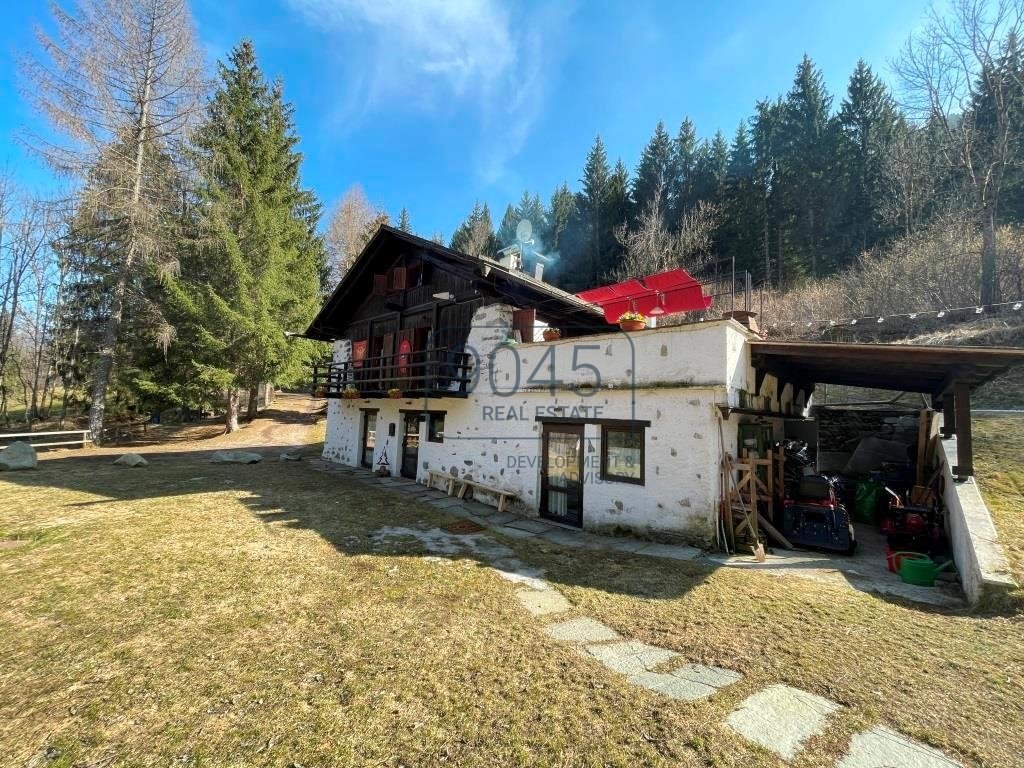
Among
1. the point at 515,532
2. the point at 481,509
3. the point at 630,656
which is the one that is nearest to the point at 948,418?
the point at 515,532

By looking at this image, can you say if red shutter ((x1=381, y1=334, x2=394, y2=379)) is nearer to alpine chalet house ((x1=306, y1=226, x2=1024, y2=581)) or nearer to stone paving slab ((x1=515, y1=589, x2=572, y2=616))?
alpine chalet house ((x1=306, y1=226, x2=1024, y2=581))

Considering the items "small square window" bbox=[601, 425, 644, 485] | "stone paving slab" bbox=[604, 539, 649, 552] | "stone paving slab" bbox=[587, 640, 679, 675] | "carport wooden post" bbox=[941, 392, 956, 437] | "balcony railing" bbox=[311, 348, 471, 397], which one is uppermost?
"balcony railing" bbox=[311, 348, 471, 397]

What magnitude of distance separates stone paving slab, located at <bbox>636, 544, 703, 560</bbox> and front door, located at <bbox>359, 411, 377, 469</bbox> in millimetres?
10884

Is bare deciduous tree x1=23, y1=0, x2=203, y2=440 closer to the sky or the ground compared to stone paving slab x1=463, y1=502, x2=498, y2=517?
closer to the sky

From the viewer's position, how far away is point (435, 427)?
12750 mm

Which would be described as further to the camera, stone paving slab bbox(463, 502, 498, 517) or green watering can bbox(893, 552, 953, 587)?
stone paving slab bbox(463, 502, 498, 517)

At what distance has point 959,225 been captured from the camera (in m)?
19.1

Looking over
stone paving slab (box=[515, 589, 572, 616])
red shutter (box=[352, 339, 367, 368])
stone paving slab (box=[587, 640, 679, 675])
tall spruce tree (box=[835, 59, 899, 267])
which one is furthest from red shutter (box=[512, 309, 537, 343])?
tall spruce tree (box=[835, 59, 899, 267])

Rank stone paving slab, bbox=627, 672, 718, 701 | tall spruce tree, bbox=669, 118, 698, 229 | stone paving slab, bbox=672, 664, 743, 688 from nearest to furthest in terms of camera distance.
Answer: stone paving slab, bbox=627, 672, 718, 701, stone paving slab, bbox=672, 664, 743, 688, tall spruce tree, bbox=669, 118, 698, 229

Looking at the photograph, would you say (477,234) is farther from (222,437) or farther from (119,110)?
(222,437)

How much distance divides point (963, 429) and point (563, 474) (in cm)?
671

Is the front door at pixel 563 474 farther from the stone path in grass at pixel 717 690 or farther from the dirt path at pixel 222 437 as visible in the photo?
the dirt path at pixel 222 437

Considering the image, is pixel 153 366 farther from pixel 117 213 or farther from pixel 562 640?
pixel 562 640

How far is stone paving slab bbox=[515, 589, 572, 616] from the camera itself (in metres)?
4.92
